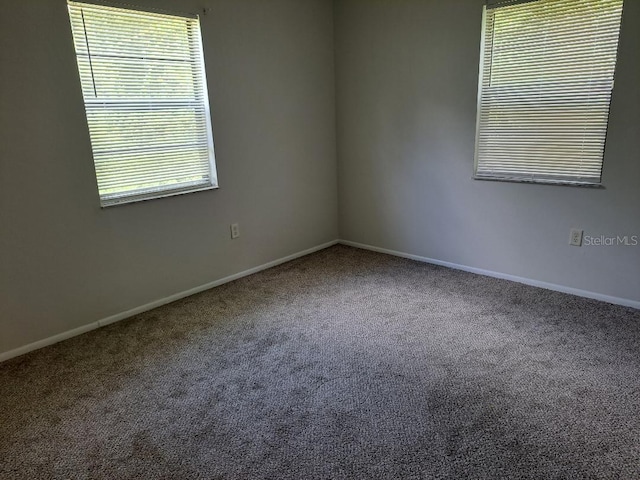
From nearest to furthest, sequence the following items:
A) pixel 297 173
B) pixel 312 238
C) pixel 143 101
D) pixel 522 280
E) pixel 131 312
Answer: pixel 143 101 → pixel 131 312 → pixel 522 280 → pixel 297 173 → pixel 312 238

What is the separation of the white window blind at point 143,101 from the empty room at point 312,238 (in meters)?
0.01

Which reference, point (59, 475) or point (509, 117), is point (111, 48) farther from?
point (509, 117)

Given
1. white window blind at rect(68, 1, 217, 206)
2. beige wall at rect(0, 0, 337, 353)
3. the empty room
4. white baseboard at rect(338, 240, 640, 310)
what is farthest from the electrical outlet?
white window blind at rect(68, 1, 217, 206)

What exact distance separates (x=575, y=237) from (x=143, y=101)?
3.06 metres

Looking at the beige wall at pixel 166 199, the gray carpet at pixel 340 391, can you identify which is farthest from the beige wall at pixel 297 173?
the gray carpet at pixel 340 391

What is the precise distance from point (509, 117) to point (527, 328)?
1.49 m

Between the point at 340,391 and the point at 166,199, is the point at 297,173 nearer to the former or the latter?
the point at 166,199

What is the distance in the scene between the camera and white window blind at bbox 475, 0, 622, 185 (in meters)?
2.71

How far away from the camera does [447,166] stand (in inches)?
139

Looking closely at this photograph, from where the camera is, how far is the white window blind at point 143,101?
8.56ft

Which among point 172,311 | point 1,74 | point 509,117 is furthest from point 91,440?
point 509,117

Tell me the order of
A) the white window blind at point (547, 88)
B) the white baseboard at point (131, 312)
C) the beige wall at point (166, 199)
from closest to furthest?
the beige wall at point (166, 199), the white baseboard at point (131, 312), the white window blind at point (547, 88)
